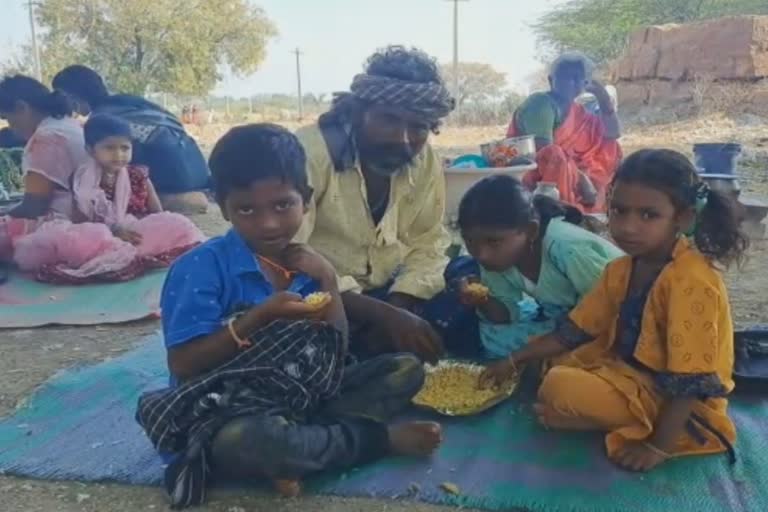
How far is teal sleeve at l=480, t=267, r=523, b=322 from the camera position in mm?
2637

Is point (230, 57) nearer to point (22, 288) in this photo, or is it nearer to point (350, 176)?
point (22, 288)

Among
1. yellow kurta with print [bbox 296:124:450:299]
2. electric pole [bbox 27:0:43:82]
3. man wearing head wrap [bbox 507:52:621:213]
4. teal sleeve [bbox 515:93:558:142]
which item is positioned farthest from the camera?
electric pole [bbox 27:0:43:82]

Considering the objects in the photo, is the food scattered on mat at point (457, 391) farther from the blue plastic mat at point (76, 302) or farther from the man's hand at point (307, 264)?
the blue plastic mat at point (76, 302)

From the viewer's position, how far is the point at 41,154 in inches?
169

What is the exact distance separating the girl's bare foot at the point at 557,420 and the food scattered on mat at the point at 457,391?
0.18m

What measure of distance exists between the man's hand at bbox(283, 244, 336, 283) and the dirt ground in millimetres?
533

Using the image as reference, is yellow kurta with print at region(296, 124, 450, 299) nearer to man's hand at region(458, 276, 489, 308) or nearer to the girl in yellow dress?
man's hand at region(458, 276, 489, 308)

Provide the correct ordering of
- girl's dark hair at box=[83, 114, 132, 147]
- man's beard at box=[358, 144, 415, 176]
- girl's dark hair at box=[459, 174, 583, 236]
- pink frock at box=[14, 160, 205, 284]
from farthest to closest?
1. girl's dark hair at box=[83, 114, 132, 147]
2. pink frock at box=[14, 160, 205, 284]
3. man's beard at box=[358, 144, 415, 176]
4. girl's dark hair at box=[459, 174, 583, 236]

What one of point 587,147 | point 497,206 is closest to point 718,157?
point 587,147

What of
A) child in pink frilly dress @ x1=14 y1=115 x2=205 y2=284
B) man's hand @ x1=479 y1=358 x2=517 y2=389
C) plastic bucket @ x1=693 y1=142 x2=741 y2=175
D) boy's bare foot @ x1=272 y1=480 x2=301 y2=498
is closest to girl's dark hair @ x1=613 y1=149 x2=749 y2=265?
man's hand @ x1=479 y1=358 x2=517 y2=389

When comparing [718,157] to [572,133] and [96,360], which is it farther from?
[96,360]

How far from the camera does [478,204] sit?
93.7 inches

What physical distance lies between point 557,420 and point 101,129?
9.99 feet

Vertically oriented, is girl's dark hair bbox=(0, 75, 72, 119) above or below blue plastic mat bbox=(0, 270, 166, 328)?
above
